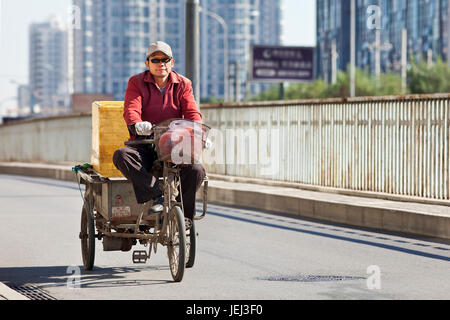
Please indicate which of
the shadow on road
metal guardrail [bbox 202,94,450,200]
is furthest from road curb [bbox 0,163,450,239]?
the shadow on road

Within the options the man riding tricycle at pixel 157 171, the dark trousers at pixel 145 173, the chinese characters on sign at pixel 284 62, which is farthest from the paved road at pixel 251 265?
the chinese characters on sign at pixel 284 62

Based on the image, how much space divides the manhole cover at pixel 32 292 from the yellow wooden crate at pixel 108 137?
4.55ft

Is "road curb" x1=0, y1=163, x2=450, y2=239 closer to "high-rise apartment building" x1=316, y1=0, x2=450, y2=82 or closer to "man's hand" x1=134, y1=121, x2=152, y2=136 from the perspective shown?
"man's hand" x1=134, y1=121, x2=152, y2=136

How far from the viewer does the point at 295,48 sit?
47.7 meters

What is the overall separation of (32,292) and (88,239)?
120cm

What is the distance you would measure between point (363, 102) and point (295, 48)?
3258 centimetres

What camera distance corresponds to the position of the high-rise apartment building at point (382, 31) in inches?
4498

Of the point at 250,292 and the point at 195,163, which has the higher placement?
the point at 195,163

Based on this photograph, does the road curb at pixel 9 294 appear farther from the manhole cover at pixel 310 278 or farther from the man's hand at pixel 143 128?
the manhole cover at pixel 310 278

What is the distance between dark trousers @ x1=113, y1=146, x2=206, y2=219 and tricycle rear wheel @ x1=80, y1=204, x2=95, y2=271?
0.89 meters

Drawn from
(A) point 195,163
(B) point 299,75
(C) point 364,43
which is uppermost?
(C) point 364,43

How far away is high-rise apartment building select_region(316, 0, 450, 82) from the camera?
114 m
